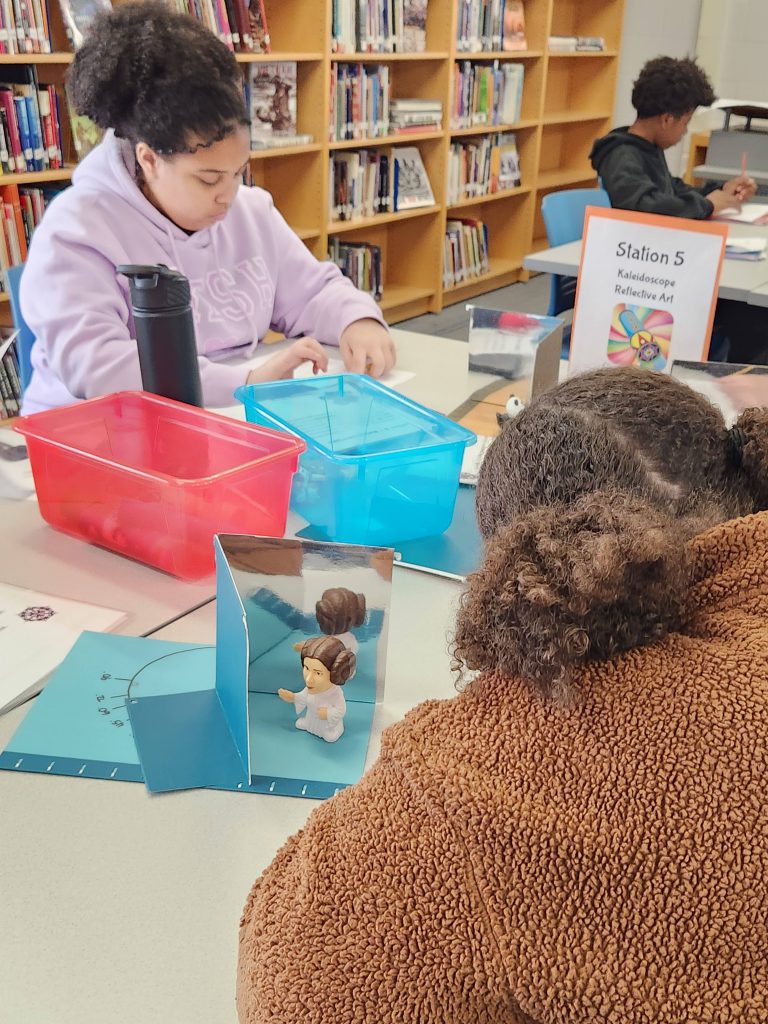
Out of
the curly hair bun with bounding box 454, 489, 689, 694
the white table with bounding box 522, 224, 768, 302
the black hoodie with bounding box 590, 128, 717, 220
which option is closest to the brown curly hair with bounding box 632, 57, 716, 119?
the black hoodie with bounding box 590, 128, 717, 220

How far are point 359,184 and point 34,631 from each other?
3.47 meters

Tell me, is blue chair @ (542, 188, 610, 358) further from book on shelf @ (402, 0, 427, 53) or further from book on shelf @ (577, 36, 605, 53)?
book on shelf @ (577, 36, 605, 53)

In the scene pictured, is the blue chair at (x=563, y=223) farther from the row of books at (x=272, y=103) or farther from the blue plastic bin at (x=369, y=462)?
the blue plastic bin at (x=369, y=462)

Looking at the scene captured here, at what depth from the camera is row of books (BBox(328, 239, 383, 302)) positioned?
4.26 meters

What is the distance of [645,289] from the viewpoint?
1575mm

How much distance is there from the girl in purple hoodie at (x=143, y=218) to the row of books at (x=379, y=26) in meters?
2.33

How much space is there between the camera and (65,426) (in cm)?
125

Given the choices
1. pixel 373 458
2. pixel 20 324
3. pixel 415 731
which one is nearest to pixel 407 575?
pixel 373 458

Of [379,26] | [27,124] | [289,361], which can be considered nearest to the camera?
[289,361]

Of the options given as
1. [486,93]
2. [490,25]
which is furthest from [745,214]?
[490,25]

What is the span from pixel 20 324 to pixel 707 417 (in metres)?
1.40

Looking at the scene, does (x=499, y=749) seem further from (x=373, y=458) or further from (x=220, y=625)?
(x=373, y=458)

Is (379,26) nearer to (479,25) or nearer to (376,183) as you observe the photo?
(376,183)

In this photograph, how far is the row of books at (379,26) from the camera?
373 centimetres
